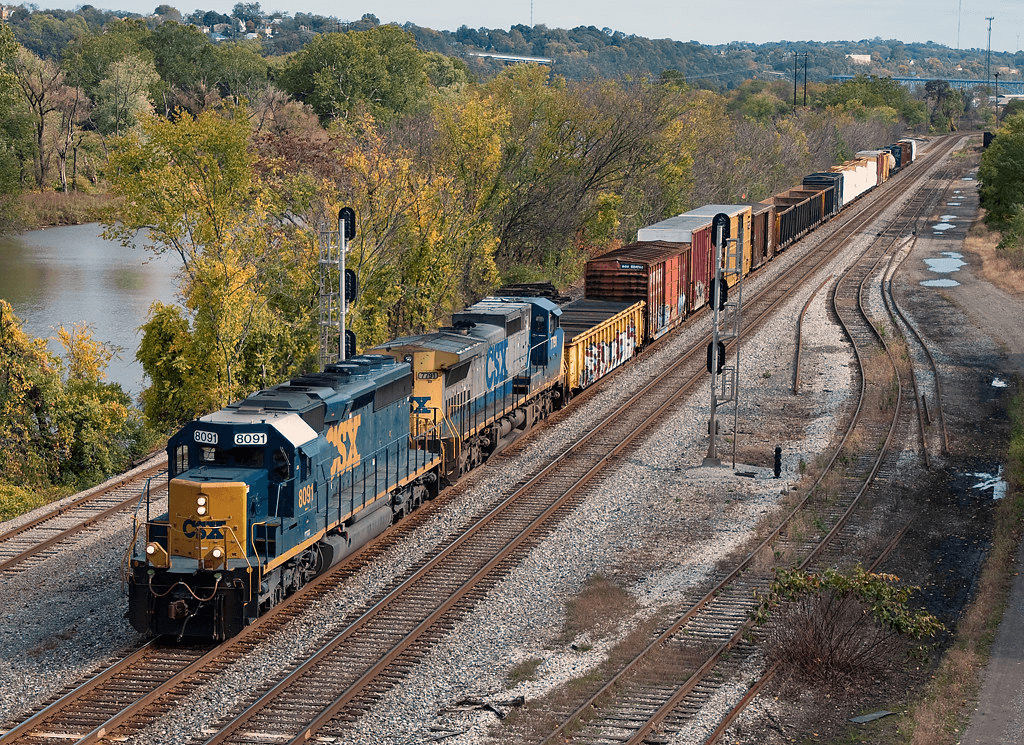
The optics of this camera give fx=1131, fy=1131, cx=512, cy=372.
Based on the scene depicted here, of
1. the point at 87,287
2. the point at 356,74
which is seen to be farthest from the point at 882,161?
the point at 87,287

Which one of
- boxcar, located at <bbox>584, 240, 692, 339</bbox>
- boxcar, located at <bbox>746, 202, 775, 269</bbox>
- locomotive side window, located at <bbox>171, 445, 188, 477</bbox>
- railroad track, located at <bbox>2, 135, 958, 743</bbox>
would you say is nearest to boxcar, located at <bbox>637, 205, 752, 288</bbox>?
boxcar, located at <bbox>584, 240, 692, 339</bbox>

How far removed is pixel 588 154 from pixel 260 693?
49.3 m

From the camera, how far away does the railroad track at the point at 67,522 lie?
21531 millimetres

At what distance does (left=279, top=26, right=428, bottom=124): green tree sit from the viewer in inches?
3772

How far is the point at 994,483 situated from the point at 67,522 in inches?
815

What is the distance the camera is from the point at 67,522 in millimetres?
23594

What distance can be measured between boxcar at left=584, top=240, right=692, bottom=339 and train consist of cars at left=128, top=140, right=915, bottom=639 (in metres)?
4.07

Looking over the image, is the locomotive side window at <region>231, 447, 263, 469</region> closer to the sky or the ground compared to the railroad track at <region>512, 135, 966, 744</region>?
closer to the sky

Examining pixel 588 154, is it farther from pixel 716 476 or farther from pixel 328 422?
pixel 328 422

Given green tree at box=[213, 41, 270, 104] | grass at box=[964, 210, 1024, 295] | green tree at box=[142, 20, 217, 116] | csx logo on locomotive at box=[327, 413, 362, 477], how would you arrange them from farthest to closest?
1. green tree at box=[142, 20, 217, 116]
2. green tree at box=[213, 41, 270, 104]
3. grass at box=[964, 210, 1024, 295]
4. csx logo on locomotive at box=[327, 413, 362, 477]

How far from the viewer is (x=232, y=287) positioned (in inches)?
1377

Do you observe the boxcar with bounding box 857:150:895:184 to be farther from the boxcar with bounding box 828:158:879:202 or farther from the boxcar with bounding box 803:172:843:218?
the boxcar with bounding box 803:172:843:218

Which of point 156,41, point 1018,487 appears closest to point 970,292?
point 1018,487

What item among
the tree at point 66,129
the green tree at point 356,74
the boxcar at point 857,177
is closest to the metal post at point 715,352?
the boxcar at point 857,177
